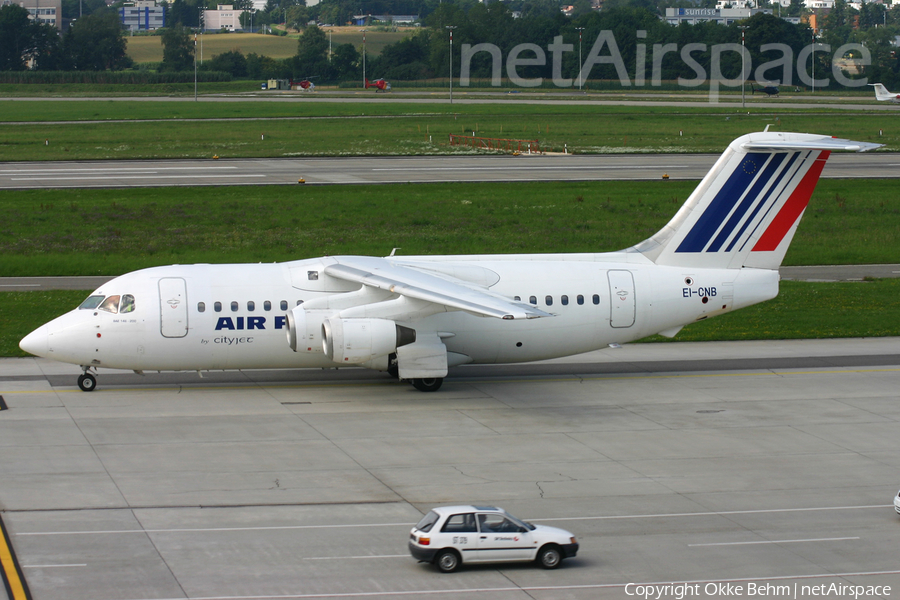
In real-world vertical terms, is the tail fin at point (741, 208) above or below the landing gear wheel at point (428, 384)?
above

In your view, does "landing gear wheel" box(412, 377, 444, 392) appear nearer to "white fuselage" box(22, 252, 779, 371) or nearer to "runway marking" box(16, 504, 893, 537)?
"white fuselage" box(22, 252, 779, 371)

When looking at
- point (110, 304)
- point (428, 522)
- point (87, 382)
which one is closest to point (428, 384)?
point (110, 304)

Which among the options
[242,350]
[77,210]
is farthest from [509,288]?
[77,210]

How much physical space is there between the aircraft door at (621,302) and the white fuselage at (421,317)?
30mm

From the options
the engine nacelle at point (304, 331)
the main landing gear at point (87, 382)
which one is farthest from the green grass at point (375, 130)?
the engine nacelle at point (304, 331)

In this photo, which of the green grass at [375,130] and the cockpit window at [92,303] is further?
the green grass at [375,130]

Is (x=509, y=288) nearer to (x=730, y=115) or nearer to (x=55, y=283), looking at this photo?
(x=55, y=283)

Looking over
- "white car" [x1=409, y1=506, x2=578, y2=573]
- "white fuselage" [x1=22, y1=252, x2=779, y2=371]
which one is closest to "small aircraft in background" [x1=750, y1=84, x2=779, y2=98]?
"white fuselage" [x1=22, y1=252, x2=779, y2=371]

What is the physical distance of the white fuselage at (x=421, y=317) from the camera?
29547 millimetres

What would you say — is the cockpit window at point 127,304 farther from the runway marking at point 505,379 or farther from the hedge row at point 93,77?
the hedge row at point 93,77

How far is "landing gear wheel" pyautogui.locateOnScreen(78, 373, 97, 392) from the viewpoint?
30297 mm

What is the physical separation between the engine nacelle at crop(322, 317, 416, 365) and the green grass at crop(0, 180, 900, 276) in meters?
22.0

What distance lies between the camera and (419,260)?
31.5 metres

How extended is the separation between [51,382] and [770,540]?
71.9ft
